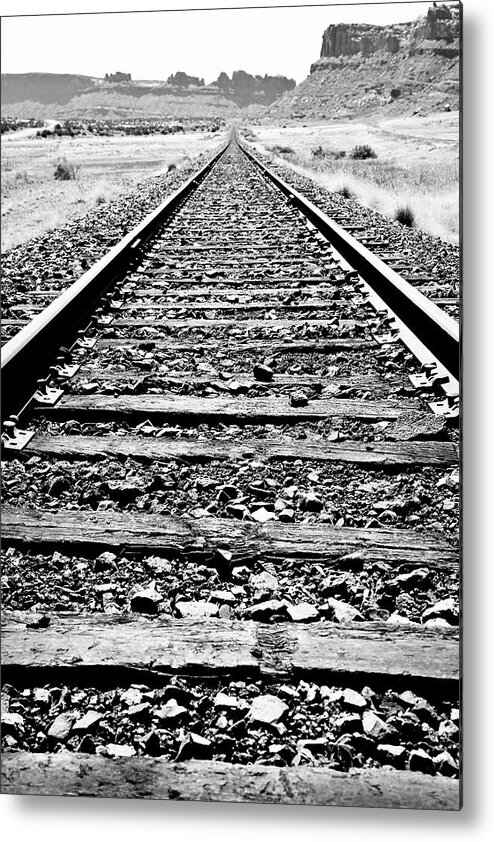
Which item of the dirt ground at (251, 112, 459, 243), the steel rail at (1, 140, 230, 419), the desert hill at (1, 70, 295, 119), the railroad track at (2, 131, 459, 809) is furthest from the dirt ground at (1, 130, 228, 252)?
the railroad track at (2, 131, 459, 809)

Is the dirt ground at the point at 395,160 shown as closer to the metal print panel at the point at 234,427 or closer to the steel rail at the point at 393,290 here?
the metal print panel at the point at 234,427

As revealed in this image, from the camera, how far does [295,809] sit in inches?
100

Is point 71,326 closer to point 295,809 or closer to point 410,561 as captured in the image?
point 410,561

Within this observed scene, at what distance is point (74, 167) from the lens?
11.5 ft

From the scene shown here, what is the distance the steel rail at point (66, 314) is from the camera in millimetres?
3084

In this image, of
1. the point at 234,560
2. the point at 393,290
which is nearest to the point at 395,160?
the point at 393,290

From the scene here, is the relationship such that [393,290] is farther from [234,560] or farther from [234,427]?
[234,560]

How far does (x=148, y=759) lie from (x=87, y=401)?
132 centimetres

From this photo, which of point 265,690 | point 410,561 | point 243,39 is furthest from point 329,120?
point 265,690

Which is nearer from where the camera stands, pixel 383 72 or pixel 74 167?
pixel 383 72

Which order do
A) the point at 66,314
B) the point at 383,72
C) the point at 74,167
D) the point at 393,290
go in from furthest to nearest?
the point at 393,290, the point at 66,314, the point at 74,167, the point at 383,72

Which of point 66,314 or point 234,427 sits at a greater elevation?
point 66,314

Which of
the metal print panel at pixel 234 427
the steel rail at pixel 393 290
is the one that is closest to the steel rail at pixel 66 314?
the metal print panel at pixel 234 427

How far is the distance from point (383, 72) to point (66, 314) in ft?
5.27
